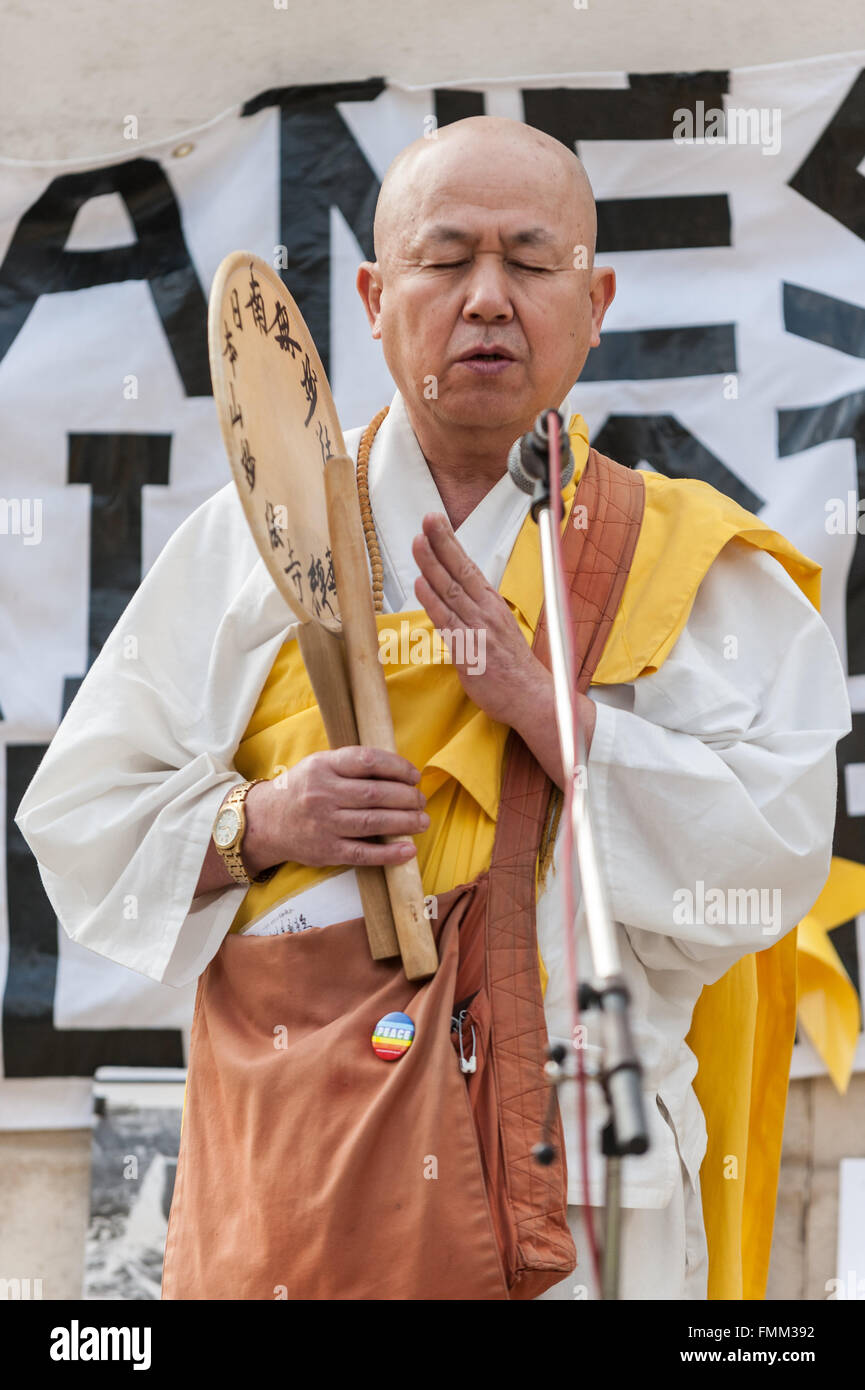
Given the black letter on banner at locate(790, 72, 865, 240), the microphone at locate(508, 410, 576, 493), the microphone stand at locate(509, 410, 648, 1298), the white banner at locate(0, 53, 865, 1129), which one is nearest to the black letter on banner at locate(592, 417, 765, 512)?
the white banner at locate(0, 53, 865, 1129)

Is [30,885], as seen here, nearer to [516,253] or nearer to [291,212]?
[291,212]

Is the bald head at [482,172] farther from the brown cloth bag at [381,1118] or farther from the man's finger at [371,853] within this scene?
the man's finger at [371,853]

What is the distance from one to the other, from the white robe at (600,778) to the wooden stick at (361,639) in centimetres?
11

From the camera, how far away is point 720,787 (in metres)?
1.64

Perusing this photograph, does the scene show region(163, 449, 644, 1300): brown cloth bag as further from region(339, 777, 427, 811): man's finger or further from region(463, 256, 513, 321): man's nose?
region(463, 256, 513, 321): man's nose

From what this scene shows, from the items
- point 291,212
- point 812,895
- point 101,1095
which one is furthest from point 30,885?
point 812,895

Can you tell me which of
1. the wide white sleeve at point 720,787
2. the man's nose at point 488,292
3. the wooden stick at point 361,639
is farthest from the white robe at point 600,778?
the man's nose at point 488,292

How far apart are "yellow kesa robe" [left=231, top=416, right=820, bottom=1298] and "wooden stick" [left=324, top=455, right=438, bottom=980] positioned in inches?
2.8

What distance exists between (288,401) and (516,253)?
336 millimetres

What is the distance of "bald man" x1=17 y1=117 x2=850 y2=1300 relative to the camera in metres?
1.61

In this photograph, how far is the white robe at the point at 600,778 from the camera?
1.64 m

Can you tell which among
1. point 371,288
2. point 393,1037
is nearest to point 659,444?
point 371,288

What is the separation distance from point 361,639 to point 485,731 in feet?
0.60
